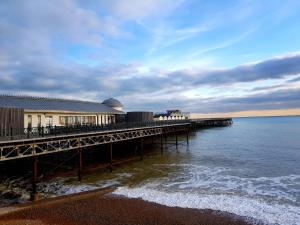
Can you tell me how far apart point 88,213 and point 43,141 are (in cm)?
818

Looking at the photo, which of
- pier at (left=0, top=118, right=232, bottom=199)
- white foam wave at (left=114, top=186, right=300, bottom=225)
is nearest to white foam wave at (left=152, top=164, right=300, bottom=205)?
white foam wave at (left=114, top=186, right=300, bottom=225)

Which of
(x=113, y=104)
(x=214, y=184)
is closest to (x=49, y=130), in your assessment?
(x=214, y=184)

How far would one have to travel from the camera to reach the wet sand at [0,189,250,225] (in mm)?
14078

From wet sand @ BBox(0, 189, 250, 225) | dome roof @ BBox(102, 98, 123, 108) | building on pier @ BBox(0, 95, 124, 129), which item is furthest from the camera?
dome roof @ BBox(102, 98, 123, 108)

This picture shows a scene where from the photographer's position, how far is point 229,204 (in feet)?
55.0

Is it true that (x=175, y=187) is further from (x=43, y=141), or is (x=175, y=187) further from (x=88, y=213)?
(x=43, y=141)

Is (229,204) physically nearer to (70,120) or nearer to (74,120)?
(70,120)

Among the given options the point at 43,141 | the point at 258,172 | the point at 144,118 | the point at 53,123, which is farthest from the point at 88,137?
the point at 144,118

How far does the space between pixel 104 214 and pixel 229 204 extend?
23.7 feet

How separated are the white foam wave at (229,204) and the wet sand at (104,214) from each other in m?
0.92

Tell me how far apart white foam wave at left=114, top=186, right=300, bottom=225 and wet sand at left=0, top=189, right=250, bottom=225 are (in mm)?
924

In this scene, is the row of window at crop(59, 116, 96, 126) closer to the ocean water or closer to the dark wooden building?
the ocean water

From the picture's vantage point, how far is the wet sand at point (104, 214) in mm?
14078

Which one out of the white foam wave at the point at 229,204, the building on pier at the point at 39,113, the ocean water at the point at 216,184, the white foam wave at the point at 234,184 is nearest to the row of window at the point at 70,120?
the building on pier at the point at 39,113
